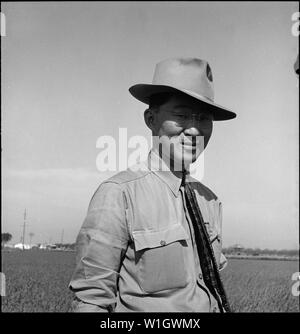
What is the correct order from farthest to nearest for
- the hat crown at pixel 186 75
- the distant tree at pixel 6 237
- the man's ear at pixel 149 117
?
the distant tree at pixel 6 237 < the man's ear at pixel 149 117 < the hat crown at pixel 186 75

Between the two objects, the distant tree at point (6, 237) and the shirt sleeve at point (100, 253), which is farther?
the distant tree at point (6, 237)

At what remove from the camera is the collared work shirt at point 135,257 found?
1639 mm

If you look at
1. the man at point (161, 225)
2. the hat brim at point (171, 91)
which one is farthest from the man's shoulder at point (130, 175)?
the hat brim at point (171, 91)

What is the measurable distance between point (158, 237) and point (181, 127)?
507mm

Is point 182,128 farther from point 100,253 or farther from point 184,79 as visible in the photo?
point 100,253

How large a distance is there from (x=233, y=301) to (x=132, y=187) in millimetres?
12776

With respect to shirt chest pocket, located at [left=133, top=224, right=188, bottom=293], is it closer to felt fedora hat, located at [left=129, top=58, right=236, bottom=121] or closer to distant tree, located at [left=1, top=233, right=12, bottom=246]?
felt fedora hat, located at [left=129, top=58, right=236, bottom=121]

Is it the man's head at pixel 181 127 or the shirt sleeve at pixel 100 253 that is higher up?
the man's head at pixel 181 127

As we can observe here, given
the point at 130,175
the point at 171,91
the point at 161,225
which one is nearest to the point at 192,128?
the point at 171,91

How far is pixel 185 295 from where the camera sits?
1711 mm

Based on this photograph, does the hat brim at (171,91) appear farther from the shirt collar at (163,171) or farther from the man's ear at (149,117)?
the shirt collar at (163,171)

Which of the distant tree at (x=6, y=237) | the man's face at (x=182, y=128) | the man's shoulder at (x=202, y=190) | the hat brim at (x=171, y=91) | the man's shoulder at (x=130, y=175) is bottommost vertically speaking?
the distant tree at (x=6, y=237)
